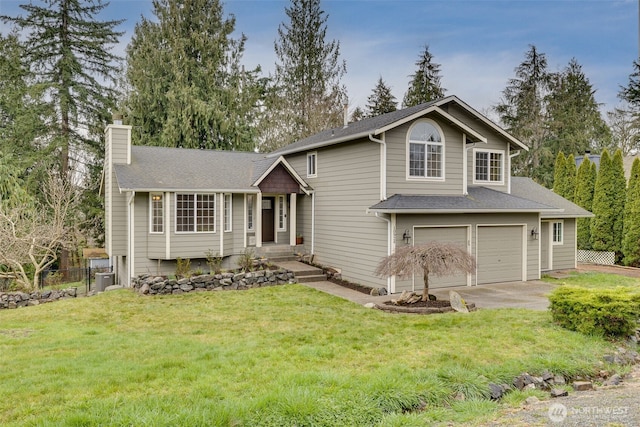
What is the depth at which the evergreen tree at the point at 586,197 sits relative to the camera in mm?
20891

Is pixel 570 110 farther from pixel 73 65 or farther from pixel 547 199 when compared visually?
pixel 73 65

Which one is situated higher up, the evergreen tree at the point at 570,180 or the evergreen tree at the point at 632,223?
the evergreen tree at the point at 570,180

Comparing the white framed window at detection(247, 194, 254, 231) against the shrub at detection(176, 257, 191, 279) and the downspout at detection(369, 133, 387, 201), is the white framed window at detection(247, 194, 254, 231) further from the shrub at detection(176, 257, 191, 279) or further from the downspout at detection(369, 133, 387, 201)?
the downspout at detection(369, 133, 387, 201)

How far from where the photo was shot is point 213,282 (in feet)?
43.2

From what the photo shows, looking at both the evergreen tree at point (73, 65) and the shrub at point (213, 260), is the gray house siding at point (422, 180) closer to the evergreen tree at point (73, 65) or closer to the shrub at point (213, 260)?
the shrub at point (213, 260)

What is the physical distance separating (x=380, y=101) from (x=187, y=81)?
1786cm

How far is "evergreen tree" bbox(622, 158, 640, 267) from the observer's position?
1850 cm

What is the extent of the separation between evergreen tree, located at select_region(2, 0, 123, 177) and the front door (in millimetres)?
11239

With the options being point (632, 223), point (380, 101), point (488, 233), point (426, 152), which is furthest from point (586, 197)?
point (380, 101)

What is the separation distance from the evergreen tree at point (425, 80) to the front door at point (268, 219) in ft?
75.4

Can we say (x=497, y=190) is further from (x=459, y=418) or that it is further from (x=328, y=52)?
(x=328, y=52)

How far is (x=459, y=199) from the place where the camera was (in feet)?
44.1

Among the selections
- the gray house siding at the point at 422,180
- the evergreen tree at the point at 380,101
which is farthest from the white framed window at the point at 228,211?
the evergreen tree at the point at 380,101

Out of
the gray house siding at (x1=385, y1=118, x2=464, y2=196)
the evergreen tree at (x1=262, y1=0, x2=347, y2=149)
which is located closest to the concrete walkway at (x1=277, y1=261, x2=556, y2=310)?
the gray house siding at (x1=385, y1=118, x2=464, y2=196)
